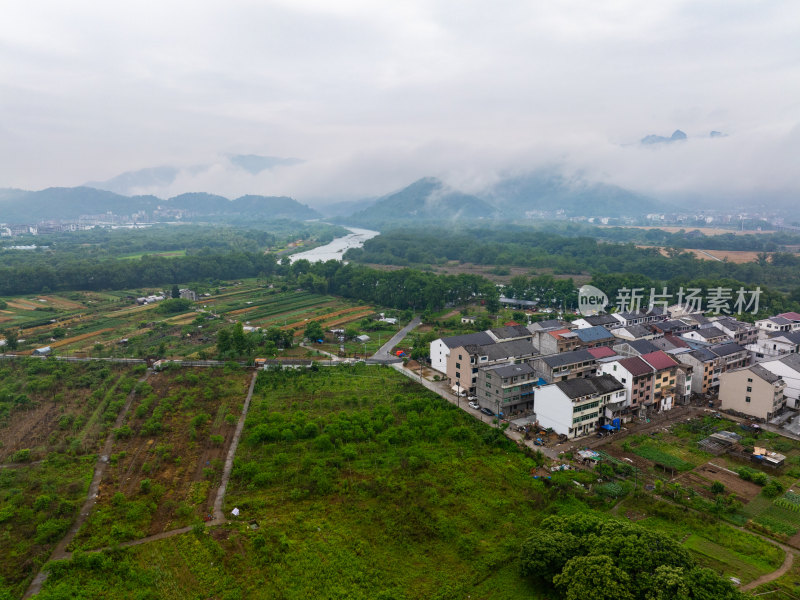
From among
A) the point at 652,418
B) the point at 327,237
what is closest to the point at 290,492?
the point at 652,418

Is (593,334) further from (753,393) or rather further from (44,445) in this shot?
(44,445)

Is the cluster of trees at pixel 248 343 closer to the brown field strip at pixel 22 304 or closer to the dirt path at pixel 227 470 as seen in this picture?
the dirt path at pixel 227 470

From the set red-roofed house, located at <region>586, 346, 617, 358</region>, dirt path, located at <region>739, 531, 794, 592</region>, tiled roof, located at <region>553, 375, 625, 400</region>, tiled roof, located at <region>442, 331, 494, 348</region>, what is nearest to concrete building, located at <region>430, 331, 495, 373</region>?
tiled roof, located at <region>442, 331, 494, 348</region>

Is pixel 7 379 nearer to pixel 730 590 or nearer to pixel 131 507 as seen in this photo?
pixel 131 507

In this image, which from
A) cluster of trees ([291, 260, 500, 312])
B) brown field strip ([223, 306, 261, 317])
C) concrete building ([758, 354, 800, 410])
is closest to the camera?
concrete building ([758, 354, 800, 410])

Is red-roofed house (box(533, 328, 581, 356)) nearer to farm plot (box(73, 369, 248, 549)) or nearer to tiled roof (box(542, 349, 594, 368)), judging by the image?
tiled roof (box(542, 349, 594, 368))

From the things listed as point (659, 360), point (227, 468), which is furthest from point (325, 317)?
point (659, 360)

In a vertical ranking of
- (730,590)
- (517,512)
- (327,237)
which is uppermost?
(327,237)
